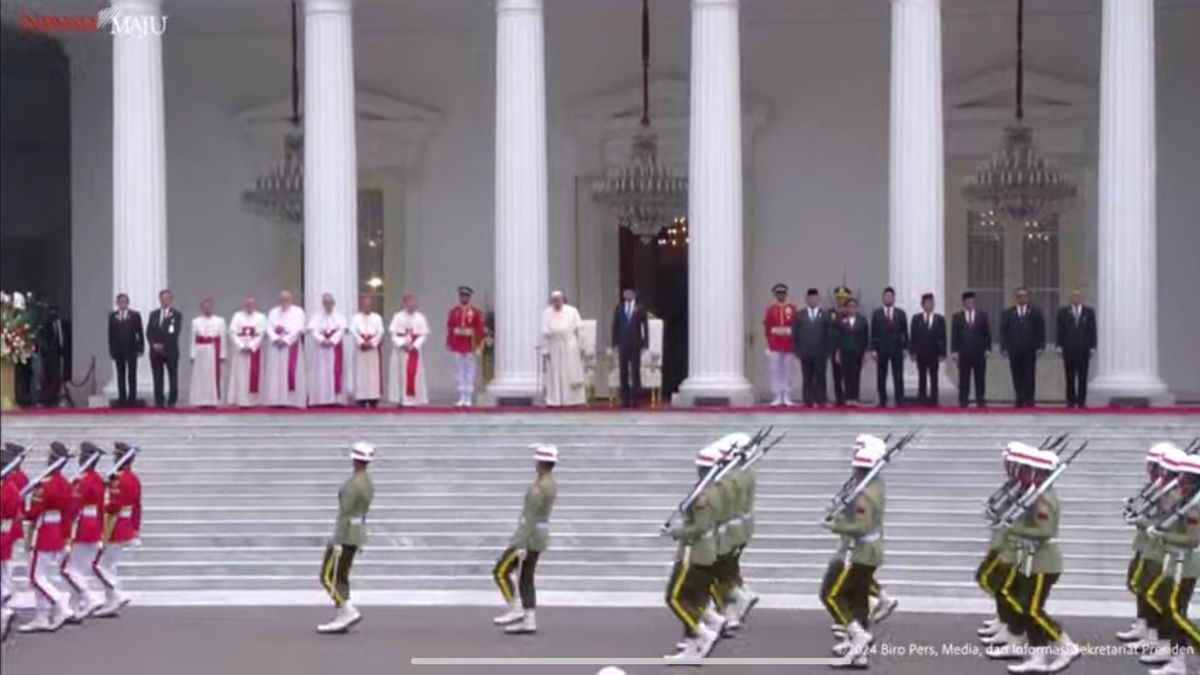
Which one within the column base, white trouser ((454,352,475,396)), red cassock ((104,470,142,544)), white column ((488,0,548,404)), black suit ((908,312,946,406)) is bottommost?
red cassock ((104,470,142,544))

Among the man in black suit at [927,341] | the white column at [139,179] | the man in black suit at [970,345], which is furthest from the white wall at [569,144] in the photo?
the man in black suit at [927,341]

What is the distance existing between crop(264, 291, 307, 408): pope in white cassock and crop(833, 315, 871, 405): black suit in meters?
7.27

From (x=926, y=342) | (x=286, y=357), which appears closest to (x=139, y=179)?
(x=286, y=357)

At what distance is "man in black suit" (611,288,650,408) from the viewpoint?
A: 2880cm

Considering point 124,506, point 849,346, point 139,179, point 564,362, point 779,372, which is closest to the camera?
point 124,506

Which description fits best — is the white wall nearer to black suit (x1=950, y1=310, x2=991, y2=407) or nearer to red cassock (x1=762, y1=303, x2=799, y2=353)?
red cassock (x1=762, y1=303, x2=799, y2=353)

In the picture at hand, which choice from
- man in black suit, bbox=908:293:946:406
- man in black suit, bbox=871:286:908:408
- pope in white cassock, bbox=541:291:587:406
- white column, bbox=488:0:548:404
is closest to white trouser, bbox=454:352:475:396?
white column, bbox=488:0:548:404

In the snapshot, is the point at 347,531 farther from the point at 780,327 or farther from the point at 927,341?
the point at 780,327

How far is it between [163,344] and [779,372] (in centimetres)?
833

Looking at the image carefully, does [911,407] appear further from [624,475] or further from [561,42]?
[561,42]

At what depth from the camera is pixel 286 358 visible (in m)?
29.2

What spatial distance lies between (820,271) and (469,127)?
6117 millimetres

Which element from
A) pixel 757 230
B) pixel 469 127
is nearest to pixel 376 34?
pixel 469 127

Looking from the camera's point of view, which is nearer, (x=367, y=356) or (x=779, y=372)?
(x=367, y=356)
